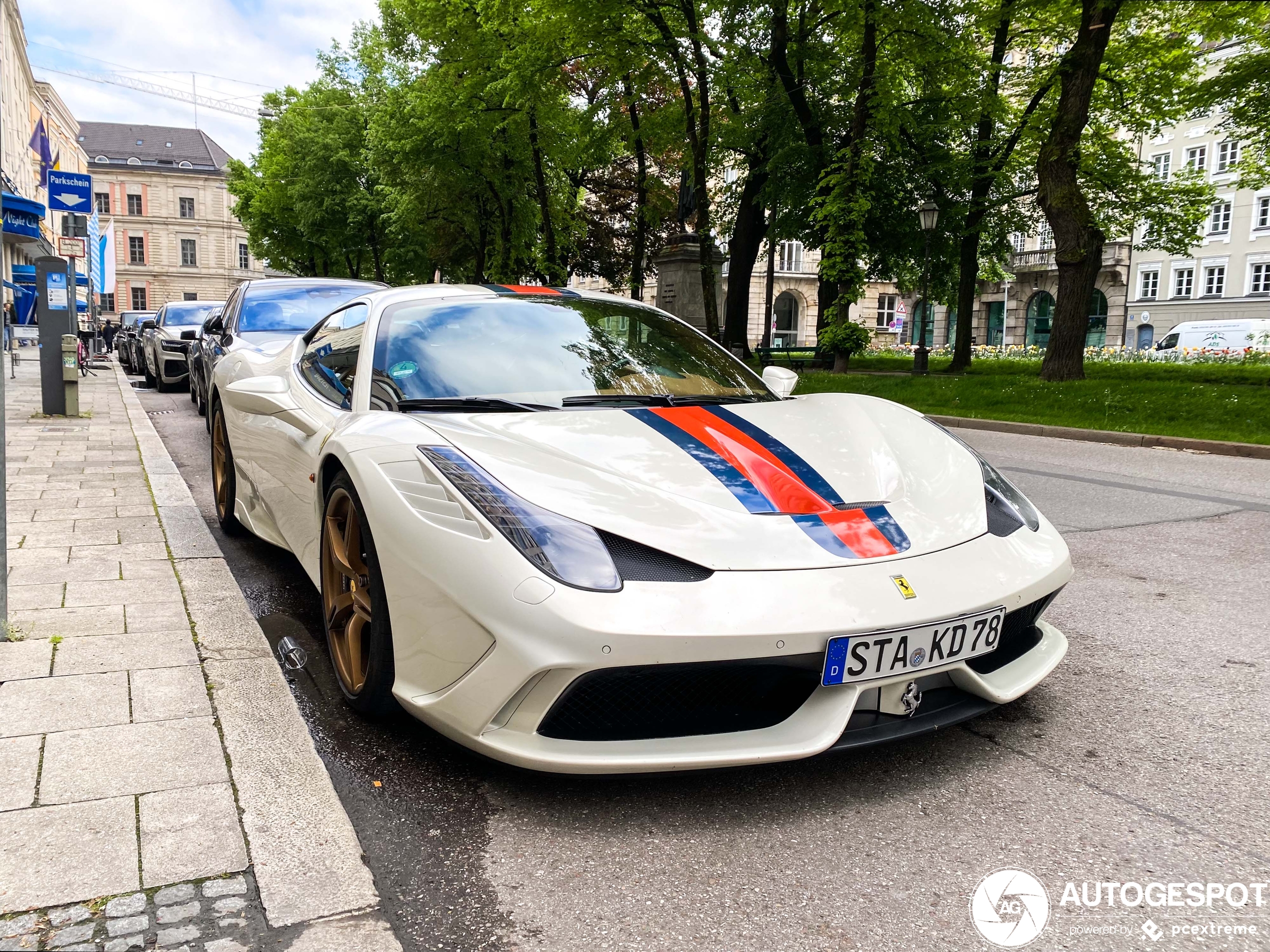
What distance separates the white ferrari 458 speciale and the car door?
31 mm

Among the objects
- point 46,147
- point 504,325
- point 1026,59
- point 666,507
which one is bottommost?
point 666,507

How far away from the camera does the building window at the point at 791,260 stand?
70062 mm

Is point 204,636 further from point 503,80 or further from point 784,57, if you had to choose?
point 503,80

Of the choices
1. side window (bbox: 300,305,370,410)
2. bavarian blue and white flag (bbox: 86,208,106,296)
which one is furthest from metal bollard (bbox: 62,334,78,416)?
bavarian blue and white flag (bbox: 86,208,106,296)

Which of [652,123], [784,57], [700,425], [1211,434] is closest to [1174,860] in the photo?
[700,425]

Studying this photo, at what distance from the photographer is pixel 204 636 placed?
3533mm

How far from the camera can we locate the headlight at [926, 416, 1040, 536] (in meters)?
2.87

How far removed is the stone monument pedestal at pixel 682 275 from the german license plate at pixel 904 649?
2001 cm

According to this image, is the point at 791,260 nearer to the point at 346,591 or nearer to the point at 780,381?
the point at 780,381

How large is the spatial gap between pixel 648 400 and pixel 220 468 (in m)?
3.18

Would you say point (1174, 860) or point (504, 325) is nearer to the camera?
point (1174, 860)

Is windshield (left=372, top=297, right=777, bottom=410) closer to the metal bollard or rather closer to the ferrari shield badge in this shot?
the ferrari shield badge

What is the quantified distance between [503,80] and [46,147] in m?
13.0

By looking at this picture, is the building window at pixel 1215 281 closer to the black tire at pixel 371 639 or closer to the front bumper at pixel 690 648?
the front bumper at pixel 690 648
